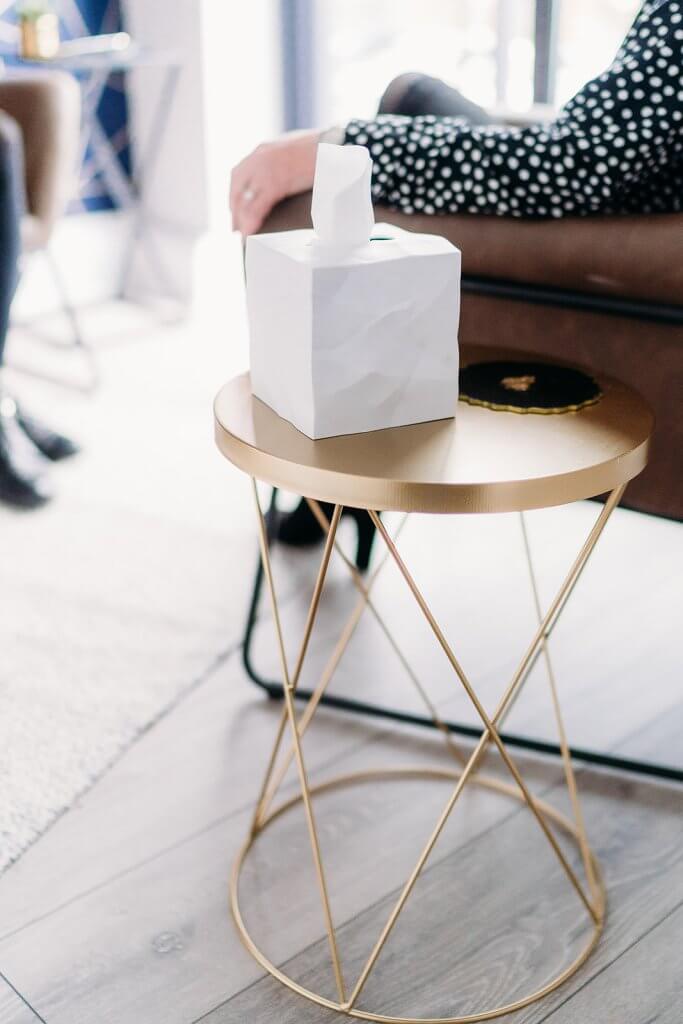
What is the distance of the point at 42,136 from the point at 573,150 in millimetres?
1674

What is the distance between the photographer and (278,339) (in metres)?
0.93

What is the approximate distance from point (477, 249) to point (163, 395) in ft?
5.09

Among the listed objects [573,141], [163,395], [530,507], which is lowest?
[163,395]

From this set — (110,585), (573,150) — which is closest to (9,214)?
(110,585)

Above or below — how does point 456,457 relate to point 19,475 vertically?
above

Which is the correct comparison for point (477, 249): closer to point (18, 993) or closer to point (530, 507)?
point (530, 507)

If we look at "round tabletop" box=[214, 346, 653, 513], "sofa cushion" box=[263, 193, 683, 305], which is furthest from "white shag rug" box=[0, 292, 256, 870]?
"sofa cushion" box=[263, 193, 683, 305]

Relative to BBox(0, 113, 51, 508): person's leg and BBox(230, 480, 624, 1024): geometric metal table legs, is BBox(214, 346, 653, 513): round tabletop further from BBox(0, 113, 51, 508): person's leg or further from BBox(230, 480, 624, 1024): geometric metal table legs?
BBox(0, 113, 51, 508): person's leg

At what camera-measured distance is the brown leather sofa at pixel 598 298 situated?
1.15 meters

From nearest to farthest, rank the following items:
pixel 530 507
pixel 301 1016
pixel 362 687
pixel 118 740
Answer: pixel 530 507, pixel 301 1016, pixel 118 740, pixel 362 687

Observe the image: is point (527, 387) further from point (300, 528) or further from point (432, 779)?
point (300, 528)

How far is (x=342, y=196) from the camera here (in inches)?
34.3

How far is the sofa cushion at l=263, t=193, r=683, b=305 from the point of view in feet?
3.71

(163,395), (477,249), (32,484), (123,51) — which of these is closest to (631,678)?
(477,249)
